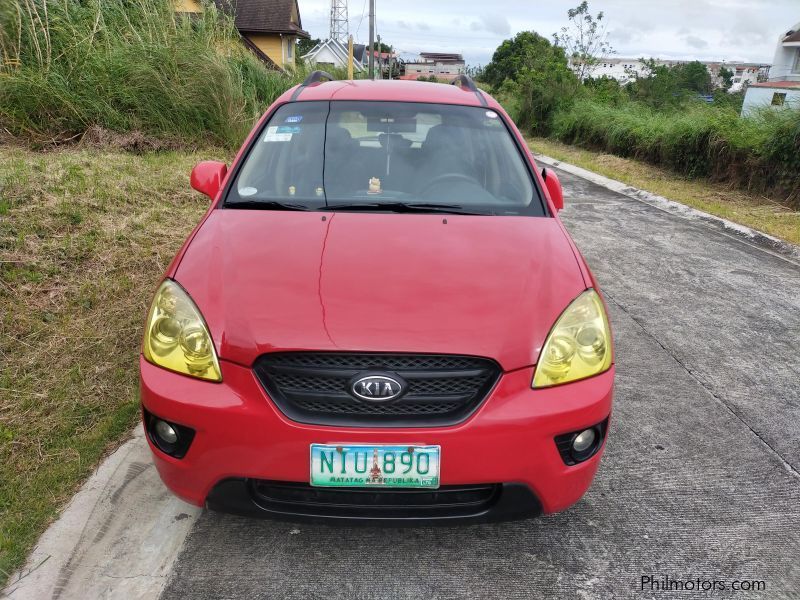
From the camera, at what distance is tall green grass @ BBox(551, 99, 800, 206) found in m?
8.85

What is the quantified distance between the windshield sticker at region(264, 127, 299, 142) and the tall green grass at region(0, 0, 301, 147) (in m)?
4.99

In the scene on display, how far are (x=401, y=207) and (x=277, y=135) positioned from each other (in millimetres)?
881

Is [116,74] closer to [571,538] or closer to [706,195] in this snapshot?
[571,538]

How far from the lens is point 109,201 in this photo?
500cm

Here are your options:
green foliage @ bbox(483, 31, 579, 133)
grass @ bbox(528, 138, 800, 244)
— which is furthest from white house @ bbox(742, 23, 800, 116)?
grass @ bbox(528, 138, 800, 244)

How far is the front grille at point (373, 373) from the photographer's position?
180cm

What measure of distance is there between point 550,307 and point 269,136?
1.79 metres

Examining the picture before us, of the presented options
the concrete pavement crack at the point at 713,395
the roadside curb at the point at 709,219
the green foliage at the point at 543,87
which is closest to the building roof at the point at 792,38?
the green foliage at the point at 543,87

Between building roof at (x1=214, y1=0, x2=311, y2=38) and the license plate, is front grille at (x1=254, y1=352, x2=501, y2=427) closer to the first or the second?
the license plate

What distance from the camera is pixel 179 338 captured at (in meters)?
1.94

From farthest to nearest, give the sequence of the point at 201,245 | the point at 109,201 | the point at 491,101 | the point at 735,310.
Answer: the point at 109,201 < the point at 735,310 < the point at 491,101 < the point at 201,245

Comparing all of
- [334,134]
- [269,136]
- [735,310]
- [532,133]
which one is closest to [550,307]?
[334,134]

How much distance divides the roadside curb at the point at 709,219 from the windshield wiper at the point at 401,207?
197 inches

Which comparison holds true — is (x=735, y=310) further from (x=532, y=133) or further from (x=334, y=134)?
(x=532, y=133)
